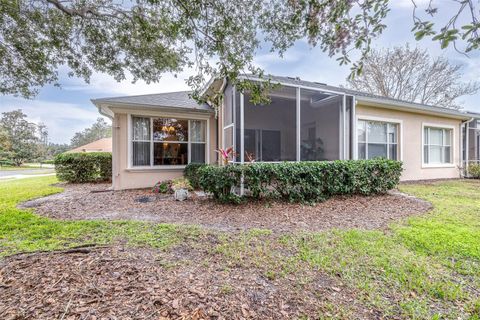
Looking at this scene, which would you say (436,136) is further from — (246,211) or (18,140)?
(18,140)

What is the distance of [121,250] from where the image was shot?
3.34 m

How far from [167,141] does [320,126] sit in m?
6.42

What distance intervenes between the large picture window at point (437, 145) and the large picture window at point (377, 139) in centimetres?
222

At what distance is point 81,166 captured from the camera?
1144cm

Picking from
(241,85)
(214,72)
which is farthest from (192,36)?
(241,85)

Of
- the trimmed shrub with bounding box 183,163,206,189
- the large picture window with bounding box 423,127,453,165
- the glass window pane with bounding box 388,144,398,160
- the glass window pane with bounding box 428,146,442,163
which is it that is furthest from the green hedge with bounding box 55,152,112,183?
the glass window pane with bounding box 428,146,442,163

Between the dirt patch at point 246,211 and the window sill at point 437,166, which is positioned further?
the window sill at point 437,166

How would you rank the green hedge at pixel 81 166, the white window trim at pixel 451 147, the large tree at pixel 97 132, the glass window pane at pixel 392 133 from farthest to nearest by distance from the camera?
the large tree at pixel 97 132 < the white window trim at pixel 451 147 < the green hedge at pixel 81 166 < the glass window pane at pixel 392 133

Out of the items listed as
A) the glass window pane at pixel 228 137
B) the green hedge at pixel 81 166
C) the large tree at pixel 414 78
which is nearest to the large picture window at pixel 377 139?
the glass window pane at pixel 228 137

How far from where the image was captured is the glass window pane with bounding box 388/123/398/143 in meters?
10.9

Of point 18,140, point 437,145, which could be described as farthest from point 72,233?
point 18,140

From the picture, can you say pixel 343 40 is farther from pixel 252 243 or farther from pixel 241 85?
pixel 252 243

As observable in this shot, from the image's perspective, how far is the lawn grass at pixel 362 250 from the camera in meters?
2.51

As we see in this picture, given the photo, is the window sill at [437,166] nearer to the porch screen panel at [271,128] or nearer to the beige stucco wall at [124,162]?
the porch screen panel at [271,128]
